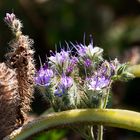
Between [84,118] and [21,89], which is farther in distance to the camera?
[21,89]

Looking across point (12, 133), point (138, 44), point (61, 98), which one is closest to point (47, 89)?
point (61, 98)

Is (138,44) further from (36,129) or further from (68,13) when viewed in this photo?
(36,129)

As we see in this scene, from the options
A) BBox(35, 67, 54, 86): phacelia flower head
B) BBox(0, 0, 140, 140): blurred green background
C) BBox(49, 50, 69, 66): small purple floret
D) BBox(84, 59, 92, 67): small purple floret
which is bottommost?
BBox(35, 67, 54, 86): phacelia flower head

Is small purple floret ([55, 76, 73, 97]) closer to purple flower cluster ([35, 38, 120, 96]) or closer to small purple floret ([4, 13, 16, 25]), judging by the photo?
purple flower cluster ([35, 38, 120, 96])

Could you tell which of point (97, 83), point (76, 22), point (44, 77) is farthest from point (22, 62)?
point (76, 22)

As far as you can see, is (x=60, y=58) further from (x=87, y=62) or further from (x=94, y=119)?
(x=94, y=119)

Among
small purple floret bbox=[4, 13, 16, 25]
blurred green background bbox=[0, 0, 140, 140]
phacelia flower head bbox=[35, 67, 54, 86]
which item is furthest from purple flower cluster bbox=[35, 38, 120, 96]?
blurred green background bbox=[0, 0, 140, 140]

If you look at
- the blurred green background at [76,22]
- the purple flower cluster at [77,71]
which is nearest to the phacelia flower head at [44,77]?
the purple flower cluster at [77,71]
